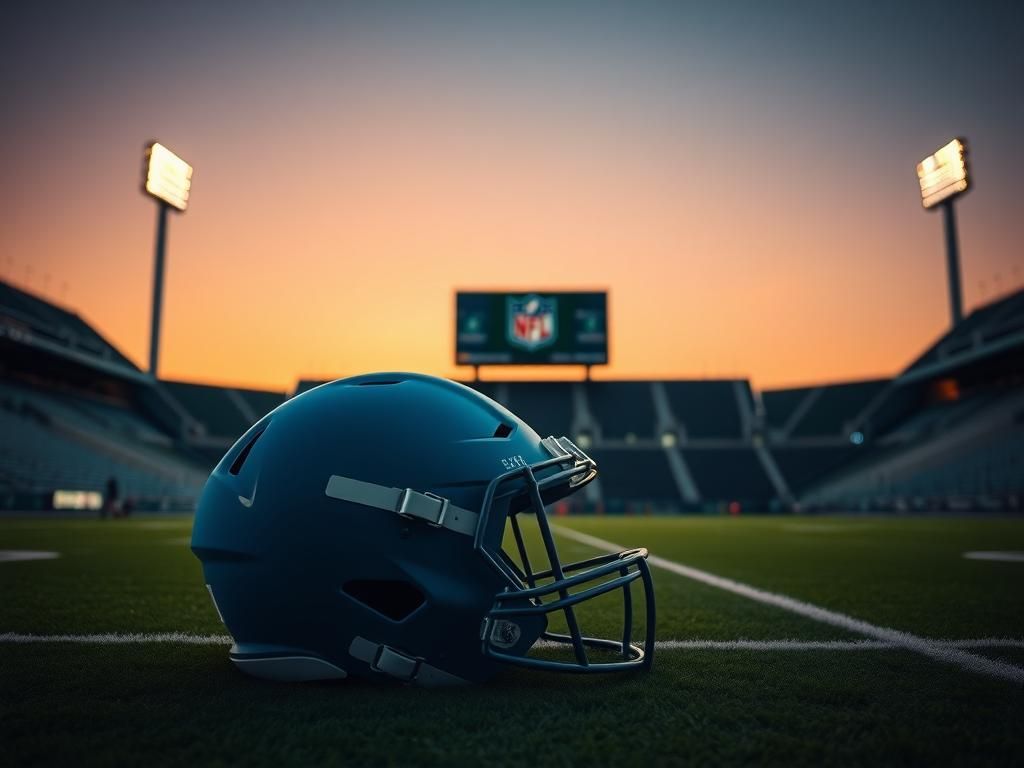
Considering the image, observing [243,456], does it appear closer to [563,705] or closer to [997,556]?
[563,705]

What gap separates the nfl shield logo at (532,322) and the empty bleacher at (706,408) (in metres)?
10.7

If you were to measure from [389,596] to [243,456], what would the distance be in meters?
0.65

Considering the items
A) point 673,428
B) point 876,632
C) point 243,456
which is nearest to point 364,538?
point 243,456

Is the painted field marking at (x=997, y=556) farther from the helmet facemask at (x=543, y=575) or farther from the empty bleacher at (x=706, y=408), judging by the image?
the empty bleacher at (x=706, y=408)

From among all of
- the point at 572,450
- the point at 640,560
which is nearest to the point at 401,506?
the point at 572,450

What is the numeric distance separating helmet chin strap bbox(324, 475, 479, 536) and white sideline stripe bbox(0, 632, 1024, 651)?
117cm

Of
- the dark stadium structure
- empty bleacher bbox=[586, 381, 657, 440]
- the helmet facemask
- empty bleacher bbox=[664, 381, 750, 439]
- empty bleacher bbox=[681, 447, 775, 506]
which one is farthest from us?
empty bleacher bbox=[664, 381, 750, 439]

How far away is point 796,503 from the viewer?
3173 cm

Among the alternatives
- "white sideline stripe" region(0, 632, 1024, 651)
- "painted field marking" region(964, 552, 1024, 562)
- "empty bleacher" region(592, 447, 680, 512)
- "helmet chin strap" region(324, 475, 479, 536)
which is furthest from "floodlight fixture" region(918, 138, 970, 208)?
"helmet chin strap" region(324, 475, 479, 536)

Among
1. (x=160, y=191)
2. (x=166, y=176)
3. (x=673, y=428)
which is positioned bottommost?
(x=673, y=428)

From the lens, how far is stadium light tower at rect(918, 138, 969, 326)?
1174 inches

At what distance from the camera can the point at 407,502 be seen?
1.98 m

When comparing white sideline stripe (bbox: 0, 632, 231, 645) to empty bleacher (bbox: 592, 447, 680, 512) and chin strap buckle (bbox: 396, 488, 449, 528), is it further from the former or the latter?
empty bleacher (bbox: 592, 447, 680, 512)

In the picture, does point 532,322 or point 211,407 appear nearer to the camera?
point 532,322
